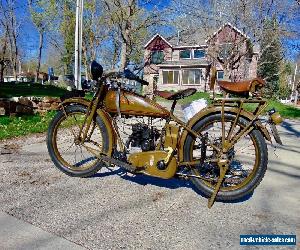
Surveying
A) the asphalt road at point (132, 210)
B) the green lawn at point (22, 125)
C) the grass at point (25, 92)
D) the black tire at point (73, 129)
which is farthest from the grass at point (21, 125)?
the grass at point (25, 92)

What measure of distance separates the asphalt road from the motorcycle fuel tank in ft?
2.87

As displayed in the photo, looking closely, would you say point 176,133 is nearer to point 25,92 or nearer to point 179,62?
point 25,92

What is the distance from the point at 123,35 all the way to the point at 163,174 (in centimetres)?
1933

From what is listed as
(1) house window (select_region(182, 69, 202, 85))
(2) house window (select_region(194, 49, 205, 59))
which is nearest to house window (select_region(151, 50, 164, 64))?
(1) house window (select_region(182, 69, 202, 85))

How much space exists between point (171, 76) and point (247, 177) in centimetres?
3766

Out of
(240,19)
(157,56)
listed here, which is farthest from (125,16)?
(157,56)

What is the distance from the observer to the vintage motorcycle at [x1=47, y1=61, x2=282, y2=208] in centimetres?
320

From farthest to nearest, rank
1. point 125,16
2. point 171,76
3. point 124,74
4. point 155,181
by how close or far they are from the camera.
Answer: point 171,76
point 125,16
point 155,181
point 124,74

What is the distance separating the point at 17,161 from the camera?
4.55m

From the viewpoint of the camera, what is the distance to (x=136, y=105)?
3.50 metres

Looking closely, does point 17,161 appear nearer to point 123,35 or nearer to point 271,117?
point 271,117

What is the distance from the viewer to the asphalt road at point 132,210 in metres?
2.53

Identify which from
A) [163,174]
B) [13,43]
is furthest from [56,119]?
[13,43]

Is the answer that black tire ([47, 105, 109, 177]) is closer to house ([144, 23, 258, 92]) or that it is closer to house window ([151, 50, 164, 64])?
house ([144, 23, 258, 92])
